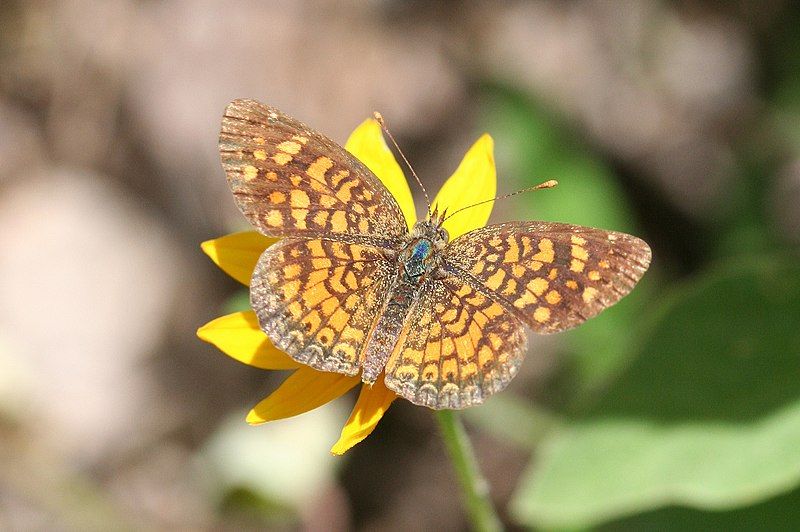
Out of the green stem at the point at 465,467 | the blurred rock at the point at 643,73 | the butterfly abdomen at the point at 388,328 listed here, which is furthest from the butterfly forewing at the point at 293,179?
the blurred rock at the point at 643,73

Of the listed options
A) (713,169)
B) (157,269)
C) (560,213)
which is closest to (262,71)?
(157,269)

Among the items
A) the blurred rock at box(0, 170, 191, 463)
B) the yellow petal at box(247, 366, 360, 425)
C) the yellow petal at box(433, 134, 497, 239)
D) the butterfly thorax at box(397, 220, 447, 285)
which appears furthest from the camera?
the blurred rock at box(0, 170, 191, 463)

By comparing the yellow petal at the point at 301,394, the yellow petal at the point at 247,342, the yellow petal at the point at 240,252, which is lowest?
the yellow petal at the point at 301,394

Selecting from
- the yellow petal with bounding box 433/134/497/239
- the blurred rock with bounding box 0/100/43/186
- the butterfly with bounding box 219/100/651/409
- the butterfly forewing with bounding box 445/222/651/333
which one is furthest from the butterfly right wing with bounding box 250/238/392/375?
the blurred rock with bounding box 0/100/43/186

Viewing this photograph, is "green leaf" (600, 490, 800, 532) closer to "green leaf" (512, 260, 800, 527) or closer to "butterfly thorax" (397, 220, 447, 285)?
"green leaf" (512, 260, 800, 527)

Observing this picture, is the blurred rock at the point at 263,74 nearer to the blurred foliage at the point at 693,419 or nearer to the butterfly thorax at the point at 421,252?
the blurred foliage at the point at 693,419

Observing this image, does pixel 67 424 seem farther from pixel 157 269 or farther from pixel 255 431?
pixel 255 431
